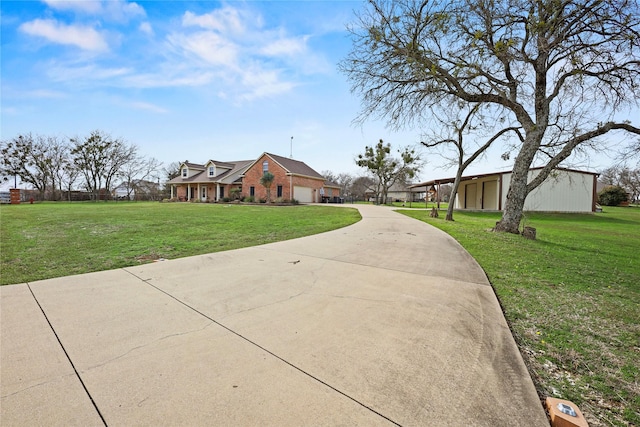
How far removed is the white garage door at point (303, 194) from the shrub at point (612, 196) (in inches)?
1503

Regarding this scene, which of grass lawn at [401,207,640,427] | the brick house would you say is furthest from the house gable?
grass lawn at [401,207,640,427]

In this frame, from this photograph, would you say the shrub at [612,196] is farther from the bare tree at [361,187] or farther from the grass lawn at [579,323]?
the grass lawn at [579,323]

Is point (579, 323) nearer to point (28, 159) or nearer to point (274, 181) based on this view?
point (274, 181)

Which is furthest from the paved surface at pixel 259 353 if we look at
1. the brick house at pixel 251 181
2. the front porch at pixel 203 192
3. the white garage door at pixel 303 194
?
the front porch at pixel 203 192

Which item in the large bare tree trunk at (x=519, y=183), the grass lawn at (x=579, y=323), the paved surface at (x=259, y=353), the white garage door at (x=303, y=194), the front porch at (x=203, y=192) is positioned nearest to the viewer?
the paved surface at (x=259, y=353)

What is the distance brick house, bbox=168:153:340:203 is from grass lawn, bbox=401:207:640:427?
26.0 metres

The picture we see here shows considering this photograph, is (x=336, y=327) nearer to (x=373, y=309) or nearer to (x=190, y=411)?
(x=373, y=309)

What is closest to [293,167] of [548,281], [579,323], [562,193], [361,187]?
[562,193]

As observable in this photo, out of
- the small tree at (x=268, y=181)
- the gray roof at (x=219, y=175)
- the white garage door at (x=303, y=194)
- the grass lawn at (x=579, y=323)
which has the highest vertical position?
the gray roof at (x=219, y=175)

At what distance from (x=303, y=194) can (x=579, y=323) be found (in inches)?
1209

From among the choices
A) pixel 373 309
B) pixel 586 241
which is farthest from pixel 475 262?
pixel 586 241

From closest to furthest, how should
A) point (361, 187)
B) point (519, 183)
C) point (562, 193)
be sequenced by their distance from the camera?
point (519, 183) < point (562, 193) < point (361, 187)

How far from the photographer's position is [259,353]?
2.24m

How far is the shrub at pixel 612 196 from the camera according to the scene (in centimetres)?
3506
